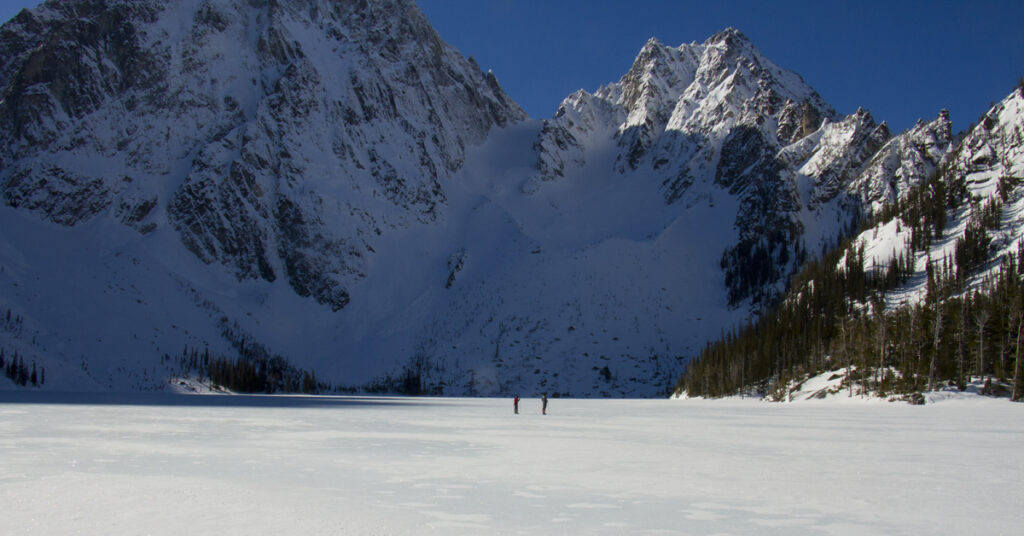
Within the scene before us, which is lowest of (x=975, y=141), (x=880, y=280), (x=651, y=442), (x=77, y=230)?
(x=651, y=442)

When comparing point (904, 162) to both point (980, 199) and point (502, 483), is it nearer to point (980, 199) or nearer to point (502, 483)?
point (980, 199)

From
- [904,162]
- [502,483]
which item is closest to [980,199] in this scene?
[904,162]

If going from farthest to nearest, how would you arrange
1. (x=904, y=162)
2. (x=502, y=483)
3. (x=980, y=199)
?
(x=904, y=162) → (x=980, y=199) → (x=502, y=483)

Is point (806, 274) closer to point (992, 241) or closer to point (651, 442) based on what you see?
point (992, 241)

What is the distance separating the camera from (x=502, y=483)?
18.5 meters

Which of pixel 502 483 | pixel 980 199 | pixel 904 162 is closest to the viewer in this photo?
pixel 502 483

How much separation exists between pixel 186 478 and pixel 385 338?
561 ft

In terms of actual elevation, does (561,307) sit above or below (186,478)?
above

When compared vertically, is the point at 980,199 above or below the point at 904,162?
below

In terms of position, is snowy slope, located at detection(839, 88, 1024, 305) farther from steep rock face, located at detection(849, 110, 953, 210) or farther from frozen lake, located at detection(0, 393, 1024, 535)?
frozen lake, located at detection(0, 393, 1024, 535)

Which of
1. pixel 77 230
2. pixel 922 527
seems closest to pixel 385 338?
pixel 77 230

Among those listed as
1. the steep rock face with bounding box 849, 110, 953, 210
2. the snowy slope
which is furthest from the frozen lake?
the steep rock face with bounding box 849, 110, 953, 210

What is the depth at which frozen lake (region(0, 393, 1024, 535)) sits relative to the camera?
13.4 m

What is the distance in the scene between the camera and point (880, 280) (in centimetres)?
11344
